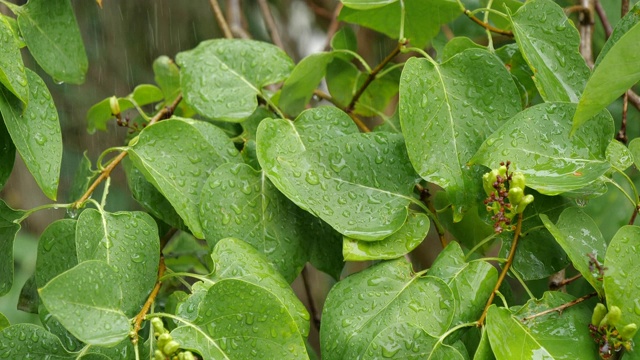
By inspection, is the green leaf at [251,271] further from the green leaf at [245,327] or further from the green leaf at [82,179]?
the green leaf at [82,179]

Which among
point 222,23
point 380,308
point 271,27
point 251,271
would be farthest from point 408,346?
point 271,27

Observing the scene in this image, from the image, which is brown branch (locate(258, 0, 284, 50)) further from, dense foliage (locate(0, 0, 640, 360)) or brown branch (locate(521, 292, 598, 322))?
brown branch (locate(521, 292, 598, 322))

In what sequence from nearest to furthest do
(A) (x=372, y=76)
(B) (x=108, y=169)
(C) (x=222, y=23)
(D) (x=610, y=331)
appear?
(D) (x=610, y=331) → (B) (x=108, y=169) → (A) (x=372, y=76) → (C) (x=222, y=23)

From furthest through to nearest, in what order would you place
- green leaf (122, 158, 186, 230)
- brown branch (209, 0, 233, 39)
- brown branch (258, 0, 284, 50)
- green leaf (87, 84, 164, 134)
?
brown branch (258, 0, 284, 50) → brown branch (209, 0, 233, 39) → green leaf (87, 84, 164, 134) → green leaf (122, 158, 186, 230)

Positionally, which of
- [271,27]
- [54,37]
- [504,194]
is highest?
[54,37]

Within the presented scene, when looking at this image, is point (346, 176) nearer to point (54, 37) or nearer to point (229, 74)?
point (229, 74)

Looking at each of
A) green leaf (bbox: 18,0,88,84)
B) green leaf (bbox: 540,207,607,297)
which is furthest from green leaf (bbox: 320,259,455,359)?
green leaf (bbox: 18,0,88,84)
